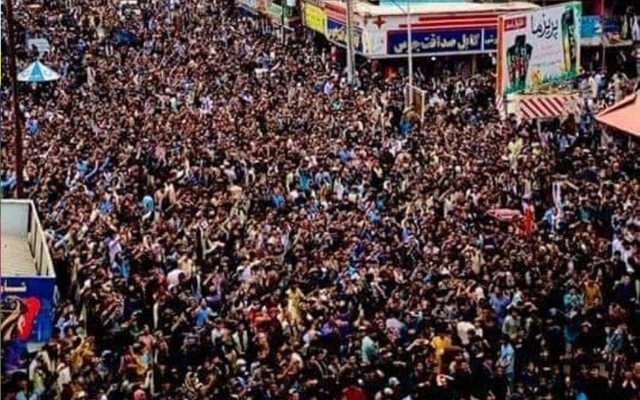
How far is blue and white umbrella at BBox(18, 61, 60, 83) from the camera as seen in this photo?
35531 mm

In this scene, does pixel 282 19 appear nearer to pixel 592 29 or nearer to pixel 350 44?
pixel 350 44

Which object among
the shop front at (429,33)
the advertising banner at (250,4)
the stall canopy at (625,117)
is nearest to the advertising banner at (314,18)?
the shop front at (429,33)

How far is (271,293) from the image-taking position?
60.2 feet

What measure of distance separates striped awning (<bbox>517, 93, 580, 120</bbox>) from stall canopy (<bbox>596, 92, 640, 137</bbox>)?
473cm

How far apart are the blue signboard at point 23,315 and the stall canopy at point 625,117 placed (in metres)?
10.1

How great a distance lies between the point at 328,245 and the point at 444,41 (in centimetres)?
2006

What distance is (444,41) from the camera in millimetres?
39906

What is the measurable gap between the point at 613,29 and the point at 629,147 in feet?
44.9

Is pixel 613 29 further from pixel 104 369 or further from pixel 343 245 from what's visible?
pixel 104 369

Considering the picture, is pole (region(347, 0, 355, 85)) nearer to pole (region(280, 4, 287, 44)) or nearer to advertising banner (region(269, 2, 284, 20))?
pole (region(280, 4, 287, 44))

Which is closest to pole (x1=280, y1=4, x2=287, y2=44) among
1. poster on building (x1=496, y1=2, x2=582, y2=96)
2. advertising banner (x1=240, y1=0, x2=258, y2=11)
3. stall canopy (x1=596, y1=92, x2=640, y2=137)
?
advertising banner (x1=240, y1=0, x2=258, y2=11)

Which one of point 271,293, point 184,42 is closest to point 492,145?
point 271,293

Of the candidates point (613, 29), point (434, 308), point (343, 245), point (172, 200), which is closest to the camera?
point (434, 308)

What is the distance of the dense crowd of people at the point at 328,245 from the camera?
51.1 feet
